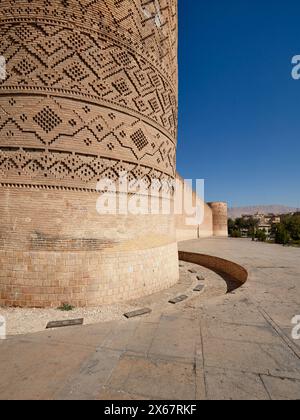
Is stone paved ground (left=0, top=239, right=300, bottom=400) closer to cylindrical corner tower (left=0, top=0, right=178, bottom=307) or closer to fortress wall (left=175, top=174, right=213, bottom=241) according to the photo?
cylindrical corner tower (left=0, top=0, right=178, bottom=307)

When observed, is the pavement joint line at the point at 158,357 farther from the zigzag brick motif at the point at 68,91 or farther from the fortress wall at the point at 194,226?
the fortress wall at the point at 194,226

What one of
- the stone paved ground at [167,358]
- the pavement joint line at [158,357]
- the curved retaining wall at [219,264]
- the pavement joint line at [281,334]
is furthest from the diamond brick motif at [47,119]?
the curved retaining wall at [219,264]

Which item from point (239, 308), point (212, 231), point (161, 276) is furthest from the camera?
point (212, 231)

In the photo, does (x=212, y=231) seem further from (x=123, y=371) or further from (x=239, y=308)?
(x=123, y=371)

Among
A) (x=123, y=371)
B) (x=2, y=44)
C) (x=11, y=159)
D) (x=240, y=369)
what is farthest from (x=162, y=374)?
(x=2, y=44)

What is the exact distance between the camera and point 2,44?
5613mm

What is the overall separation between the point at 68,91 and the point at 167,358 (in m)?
5.75

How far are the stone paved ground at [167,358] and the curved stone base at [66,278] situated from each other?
1.55 m

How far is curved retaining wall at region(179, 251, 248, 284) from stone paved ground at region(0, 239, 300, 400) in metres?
3.79

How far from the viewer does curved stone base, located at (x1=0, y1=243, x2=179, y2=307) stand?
5.25 m

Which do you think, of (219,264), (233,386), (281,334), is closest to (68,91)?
(233,386)

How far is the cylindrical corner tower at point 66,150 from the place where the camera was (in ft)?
17.6

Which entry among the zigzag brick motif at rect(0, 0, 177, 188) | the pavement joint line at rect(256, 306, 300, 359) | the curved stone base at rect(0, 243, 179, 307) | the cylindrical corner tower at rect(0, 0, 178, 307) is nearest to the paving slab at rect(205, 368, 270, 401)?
the pavement joint line at rect(256, 306, 300, 359)
